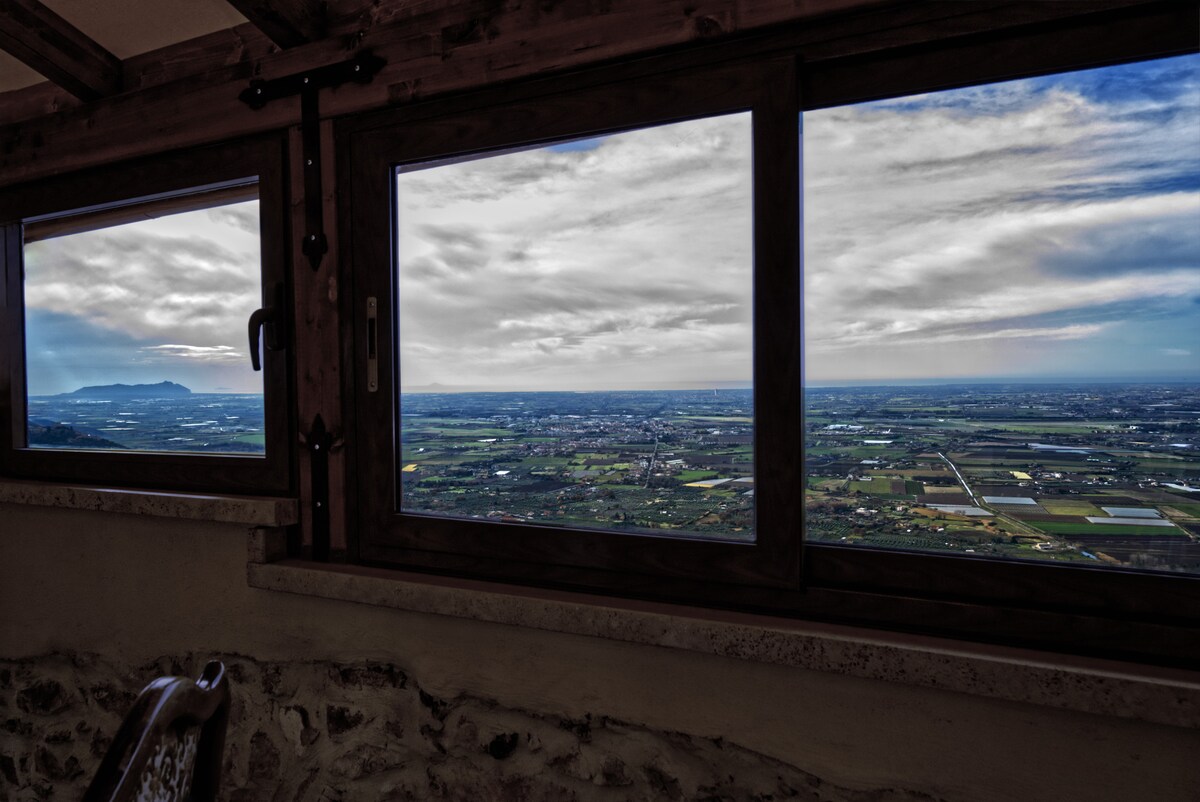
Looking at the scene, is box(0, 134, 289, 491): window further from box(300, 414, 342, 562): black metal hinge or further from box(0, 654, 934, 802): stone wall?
box(0, 654, 934, 802): stone wall

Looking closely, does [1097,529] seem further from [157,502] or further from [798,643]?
[157,502]

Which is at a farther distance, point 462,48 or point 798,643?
point 462,48

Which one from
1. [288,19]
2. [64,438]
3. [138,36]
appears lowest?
[64,438]

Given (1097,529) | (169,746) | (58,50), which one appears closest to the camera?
(169,746)

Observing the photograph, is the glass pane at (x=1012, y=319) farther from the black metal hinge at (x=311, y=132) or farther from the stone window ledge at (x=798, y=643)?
the black metal hinge at (x=311, y=132)

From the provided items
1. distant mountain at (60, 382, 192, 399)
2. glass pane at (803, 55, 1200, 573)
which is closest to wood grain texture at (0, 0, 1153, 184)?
glass pane at (803, 55, 1200, 573)

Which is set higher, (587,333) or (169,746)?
(587,333)

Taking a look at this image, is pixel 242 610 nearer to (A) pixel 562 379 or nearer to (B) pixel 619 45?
(A) pixel 562 379

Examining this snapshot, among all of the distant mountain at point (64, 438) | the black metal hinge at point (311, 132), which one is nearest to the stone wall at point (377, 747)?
the distant mountain at point (64, 438)

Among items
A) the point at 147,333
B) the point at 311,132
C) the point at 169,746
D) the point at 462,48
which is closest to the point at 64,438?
the point at 147,333
